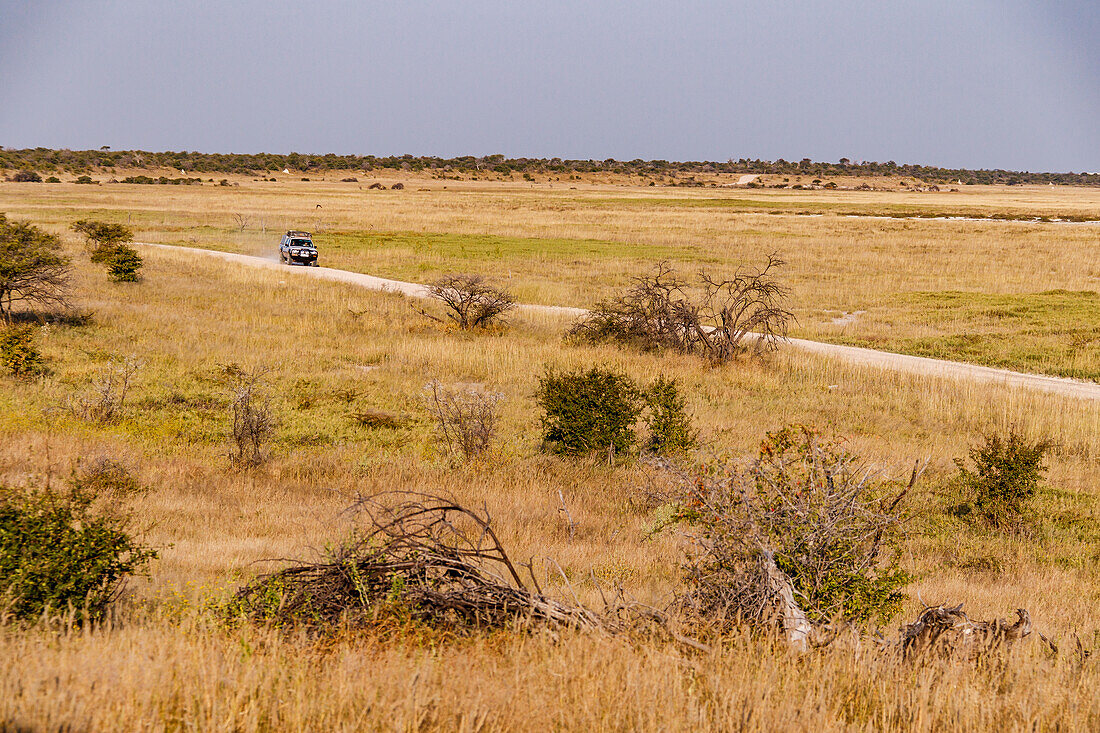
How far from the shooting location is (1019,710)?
12.2 ft

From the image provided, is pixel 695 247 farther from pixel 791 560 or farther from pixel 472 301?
pixel 791 560

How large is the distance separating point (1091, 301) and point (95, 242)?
43.5 metres

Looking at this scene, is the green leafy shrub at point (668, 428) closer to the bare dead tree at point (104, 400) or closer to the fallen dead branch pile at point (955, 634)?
the fallen dead branch pile at point (955, 634)

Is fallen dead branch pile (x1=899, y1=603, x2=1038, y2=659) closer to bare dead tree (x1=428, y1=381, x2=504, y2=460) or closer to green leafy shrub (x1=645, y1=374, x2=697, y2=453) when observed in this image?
green leafy shrub (x1=645, y1=374, x2=697, y2=453)

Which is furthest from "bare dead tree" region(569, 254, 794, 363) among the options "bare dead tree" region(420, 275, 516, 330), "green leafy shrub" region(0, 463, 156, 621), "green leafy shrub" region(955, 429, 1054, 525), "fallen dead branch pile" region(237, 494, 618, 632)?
"green leafy shrub" region(0, 463, 156, 621)

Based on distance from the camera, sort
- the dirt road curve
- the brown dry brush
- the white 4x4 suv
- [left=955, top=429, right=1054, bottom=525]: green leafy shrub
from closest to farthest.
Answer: the brown dry brush → [left=955, top=429, right=1054, bottom=525]: green leafy shrub → the dirt road curve → the white 4x4 suv

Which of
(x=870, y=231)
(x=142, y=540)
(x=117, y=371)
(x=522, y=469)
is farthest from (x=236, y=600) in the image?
(x=870, y=231)

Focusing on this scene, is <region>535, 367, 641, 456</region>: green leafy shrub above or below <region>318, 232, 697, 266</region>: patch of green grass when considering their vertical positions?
below

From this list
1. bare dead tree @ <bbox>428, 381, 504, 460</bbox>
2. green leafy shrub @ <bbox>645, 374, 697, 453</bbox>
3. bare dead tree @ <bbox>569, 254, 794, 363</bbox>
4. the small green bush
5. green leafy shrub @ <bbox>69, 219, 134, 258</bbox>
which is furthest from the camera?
green leafy shrub @ <bbox>69, 219, 134, 258</bbox>

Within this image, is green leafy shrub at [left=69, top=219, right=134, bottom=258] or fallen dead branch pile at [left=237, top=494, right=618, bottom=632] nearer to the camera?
fallen dead branch pile at [left=237, top=494, right=618, bottom=632]

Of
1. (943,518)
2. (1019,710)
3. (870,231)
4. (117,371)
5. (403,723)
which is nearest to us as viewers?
(403,723)

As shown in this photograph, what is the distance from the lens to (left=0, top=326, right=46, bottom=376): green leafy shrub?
1522cm

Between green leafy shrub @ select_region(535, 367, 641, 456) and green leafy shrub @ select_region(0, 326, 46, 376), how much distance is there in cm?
1006

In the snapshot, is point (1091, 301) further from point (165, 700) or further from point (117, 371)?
point (165, 700)
